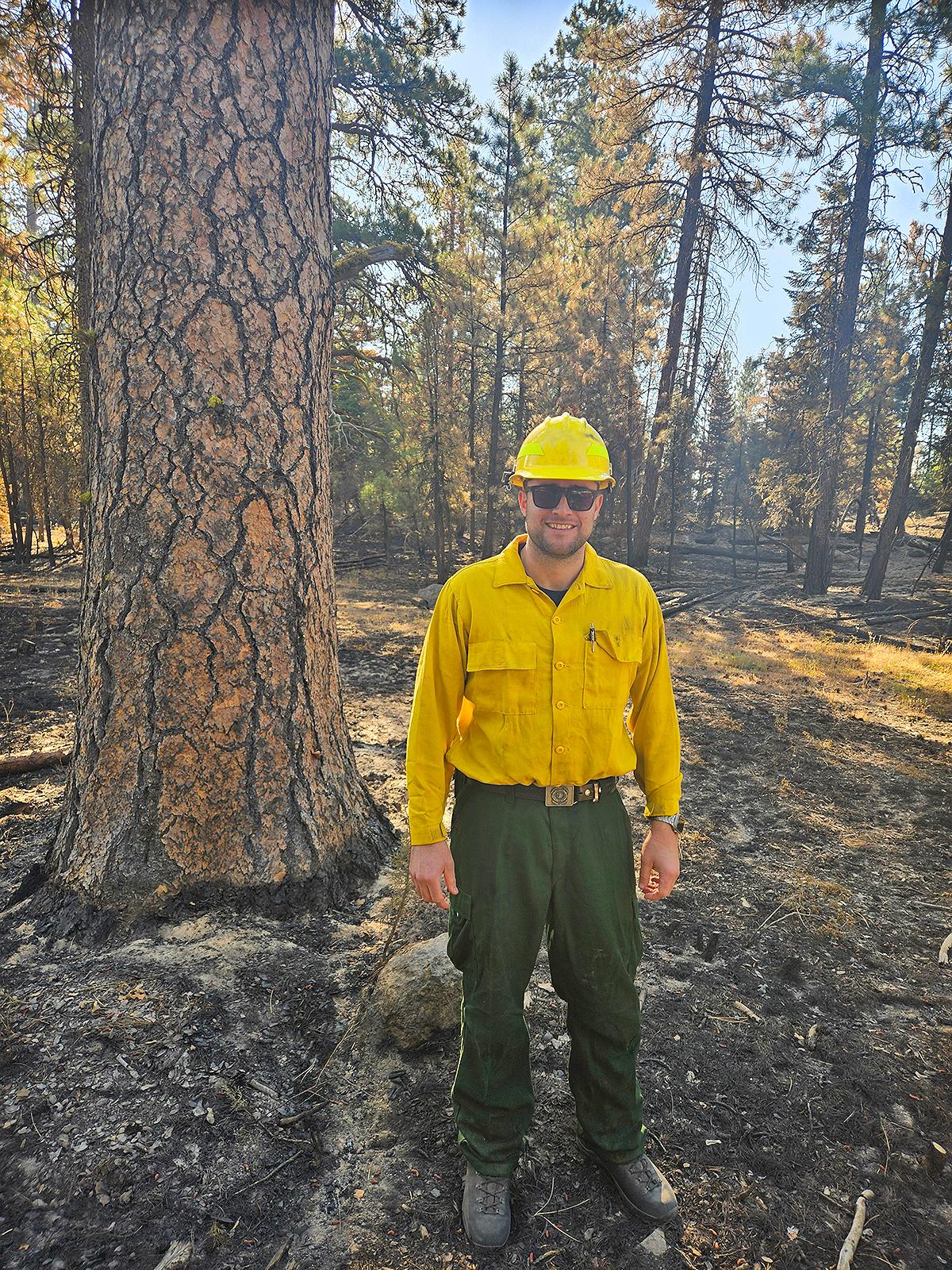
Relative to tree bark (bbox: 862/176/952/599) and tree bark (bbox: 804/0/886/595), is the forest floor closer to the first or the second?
tree bark (bbox: 862/176/952/599)

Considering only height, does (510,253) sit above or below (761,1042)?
above


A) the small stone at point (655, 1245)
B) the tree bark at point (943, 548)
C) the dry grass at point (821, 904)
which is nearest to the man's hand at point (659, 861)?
the small stone at point (655, 1245)

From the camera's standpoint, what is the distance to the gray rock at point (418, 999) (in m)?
2.44

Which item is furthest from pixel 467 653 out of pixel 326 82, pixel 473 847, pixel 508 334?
pixel 508 334

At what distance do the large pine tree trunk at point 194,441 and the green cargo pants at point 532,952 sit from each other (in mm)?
1430

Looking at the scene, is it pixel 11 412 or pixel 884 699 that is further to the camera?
pixel 11 412

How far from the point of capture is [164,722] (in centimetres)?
285

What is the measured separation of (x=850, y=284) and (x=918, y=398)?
343cm

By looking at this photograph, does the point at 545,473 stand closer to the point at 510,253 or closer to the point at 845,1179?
the point at 845,1179

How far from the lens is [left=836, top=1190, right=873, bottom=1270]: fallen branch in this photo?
1.77 m

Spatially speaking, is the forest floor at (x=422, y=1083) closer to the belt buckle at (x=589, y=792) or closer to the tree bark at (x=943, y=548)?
the belt buckle at (x=589, y=792)

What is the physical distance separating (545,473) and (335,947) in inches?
91.0

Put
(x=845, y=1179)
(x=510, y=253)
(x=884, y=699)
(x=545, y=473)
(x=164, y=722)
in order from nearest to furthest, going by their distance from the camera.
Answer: (x=545, y=473) → (x=845, y=1179) → (x=164, y=722) → (x=884, y=699) → (x=510, y=253)

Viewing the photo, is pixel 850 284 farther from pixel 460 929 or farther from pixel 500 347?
pixel 460 929
